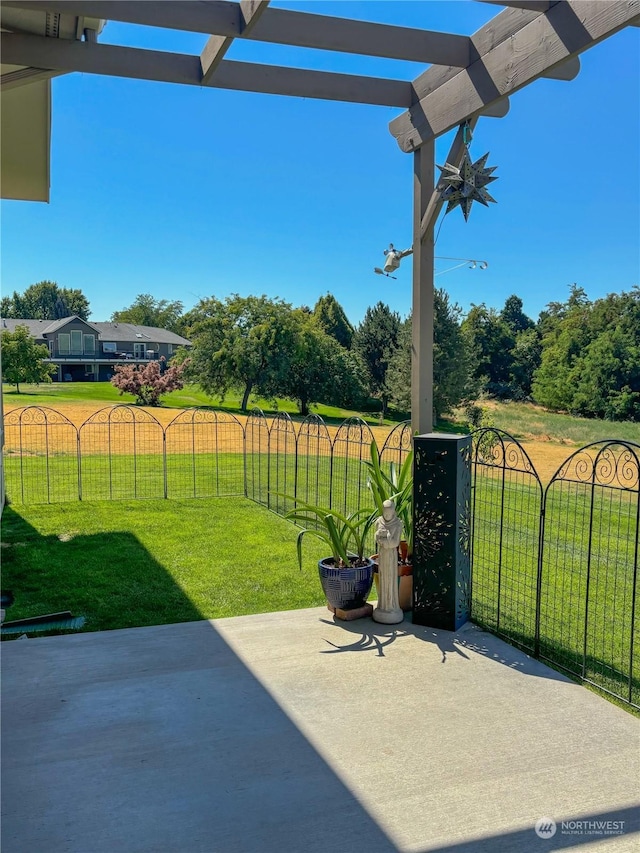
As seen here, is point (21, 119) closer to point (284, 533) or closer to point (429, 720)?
point (284, 533)

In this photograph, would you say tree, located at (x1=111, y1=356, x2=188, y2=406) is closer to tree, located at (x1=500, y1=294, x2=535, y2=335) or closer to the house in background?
the house in background

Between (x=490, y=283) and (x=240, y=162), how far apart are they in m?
16.8

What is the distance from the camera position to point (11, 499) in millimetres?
7984

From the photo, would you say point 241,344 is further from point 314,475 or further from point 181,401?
point 314,475

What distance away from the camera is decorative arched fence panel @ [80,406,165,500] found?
8820mm

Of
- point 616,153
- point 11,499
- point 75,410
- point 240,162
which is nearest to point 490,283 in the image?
point 616,153

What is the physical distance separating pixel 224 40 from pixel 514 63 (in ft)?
4.38

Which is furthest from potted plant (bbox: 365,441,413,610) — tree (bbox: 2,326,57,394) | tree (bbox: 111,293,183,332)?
tree (bbox: 111,293,183,332)

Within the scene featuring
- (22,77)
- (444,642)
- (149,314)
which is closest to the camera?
(22,77)

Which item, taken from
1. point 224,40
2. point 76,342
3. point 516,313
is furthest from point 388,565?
point 516,313

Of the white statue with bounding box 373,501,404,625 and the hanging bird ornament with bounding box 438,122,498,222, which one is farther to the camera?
the white statue with bounding box 373,501,404,625

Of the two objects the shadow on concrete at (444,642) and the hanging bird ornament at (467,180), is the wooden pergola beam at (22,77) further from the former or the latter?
the shadow on concrete at (444,642)

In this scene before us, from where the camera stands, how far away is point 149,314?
5391cm

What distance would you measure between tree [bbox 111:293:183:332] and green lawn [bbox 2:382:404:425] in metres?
23.7
